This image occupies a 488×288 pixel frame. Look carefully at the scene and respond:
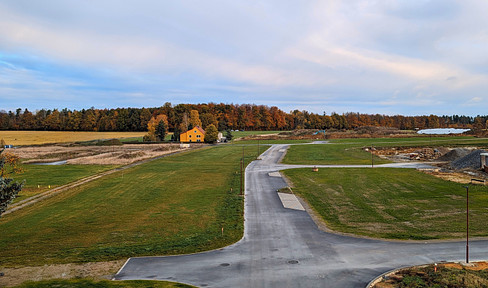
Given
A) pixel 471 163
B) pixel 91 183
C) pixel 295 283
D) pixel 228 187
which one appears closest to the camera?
pixel 295 283

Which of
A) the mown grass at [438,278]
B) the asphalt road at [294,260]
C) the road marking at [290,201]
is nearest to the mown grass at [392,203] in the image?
the road marking at [290,201]

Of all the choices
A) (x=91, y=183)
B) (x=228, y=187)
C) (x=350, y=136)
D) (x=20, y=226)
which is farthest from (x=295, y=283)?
(x=350, y=136)

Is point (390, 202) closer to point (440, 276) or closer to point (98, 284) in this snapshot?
point (440, 276)

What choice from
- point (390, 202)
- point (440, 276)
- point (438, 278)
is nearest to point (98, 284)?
point (438, 278)

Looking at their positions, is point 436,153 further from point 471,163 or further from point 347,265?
point 347,265

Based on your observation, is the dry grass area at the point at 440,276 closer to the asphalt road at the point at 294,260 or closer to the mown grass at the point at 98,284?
the asphalt road at the point at 294,260

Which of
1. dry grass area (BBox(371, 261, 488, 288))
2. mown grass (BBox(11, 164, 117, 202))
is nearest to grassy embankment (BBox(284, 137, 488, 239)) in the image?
dry grass area (BBox(371, 261, 488, 288))

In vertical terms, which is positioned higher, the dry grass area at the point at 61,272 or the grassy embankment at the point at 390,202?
the grassy embankment at the point at 390,202
